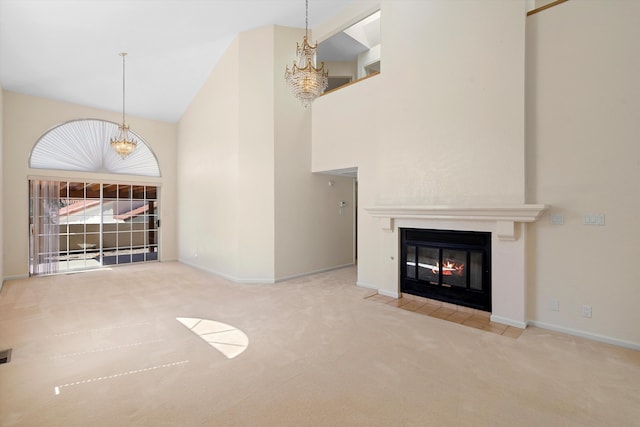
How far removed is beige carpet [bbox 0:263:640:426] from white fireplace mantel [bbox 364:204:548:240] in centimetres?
122

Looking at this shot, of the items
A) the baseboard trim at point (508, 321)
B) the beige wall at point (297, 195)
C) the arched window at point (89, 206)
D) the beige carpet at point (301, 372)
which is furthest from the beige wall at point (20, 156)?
the baseboard trim at point (508, 321)

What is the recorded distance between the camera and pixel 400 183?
4590 millimetres

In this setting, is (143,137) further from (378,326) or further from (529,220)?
(529,220)

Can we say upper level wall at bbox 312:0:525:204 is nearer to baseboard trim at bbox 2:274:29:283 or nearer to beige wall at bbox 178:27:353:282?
beige wall at bbox 178:27:353:282

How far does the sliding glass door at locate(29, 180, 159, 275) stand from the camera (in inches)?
253

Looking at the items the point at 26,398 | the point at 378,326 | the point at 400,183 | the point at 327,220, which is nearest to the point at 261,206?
the point at 327,220

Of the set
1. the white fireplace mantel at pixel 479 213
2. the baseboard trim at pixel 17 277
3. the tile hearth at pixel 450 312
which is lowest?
the tile hearth at pixel 450 312

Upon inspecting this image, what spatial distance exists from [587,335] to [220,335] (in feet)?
12.7

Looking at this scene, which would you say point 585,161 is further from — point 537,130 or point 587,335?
point 587,335

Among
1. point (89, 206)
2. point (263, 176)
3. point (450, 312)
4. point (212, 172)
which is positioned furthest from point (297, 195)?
point (89, 206)

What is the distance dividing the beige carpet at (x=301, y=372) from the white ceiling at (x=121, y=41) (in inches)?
153

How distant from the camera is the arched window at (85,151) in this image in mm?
6461

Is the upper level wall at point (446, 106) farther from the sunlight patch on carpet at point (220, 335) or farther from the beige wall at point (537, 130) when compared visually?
the sunlight patch on carpet at point (220, 335)

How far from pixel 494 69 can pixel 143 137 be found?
7.78 m
